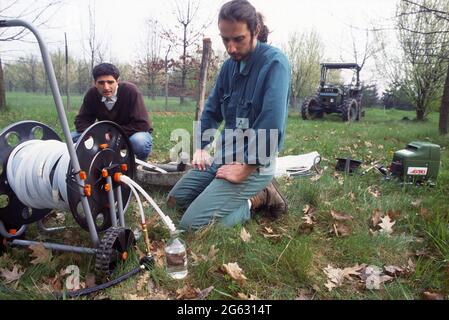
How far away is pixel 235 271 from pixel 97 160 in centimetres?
118

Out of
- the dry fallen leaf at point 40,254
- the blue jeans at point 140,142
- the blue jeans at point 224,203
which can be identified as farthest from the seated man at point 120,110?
the dry fallen leaf at point 40,254

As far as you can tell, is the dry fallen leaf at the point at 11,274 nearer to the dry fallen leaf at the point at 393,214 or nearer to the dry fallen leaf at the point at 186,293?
the dry fallen leaf at the point at 186,293

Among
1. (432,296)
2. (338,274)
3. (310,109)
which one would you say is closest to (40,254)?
(338,274)

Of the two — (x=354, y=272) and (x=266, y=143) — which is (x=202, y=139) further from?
(x=354, y=272)

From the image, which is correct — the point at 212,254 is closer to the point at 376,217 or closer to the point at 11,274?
the point at 11,274

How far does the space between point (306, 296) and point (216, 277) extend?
1.92 ft

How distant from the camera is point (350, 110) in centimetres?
1589

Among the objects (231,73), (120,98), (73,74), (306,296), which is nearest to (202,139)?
(231,73)

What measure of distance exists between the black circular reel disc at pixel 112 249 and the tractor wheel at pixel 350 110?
46.6 ft

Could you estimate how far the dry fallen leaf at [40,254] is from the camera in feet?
7.73

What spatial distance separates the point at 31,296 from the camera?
2045 millimetres

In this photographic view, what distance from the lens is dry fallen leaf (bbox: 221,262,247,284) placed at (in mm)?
2219

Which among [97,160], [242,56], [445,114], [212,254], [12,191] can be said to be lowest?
[212,254]

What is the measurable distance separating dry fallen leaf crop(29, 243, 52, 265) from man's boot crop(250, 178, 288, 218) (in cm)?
172
